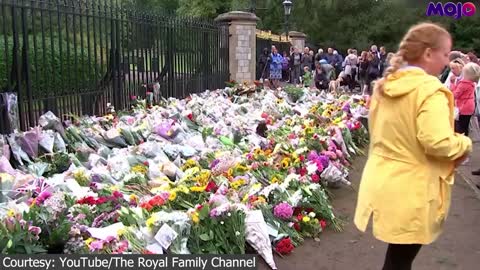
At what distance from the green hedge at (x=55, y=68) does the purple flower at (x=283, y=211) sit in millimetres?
3370

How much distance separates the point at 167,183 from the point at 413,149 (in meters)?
2.54

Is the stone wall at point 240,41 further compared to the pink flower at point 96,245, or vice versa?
the stone wall at point 240,41

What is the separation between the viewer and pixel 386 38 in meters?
35.3

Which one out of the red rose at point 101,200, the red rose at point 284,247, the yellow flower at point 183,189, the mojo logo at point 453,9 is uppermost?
the mojo logo at point 453,9

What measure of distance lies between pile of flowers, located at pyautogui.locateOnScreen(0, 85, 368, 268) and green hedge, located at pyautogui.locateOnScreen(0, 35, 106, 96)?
54 cm

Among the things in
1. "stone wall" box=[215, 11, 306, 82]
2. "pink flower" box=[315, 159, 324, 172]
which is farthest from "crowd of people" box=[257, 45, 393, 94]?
"pink flower" box=[315, 159, 324, 172]

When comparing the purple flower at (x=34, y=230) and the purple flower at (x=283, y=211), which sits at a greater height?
the purple flower at (x=34, y=230)

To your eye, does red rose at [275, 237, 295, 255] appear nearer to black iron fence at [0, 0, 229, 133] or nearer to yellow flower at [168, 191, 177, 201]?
yellow flower at [168, 191, 177, 201]

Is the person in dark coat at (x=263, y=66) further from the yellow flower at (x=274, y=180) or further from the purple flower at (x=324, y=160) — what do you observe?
the yellow flower at (x=274, y=180)

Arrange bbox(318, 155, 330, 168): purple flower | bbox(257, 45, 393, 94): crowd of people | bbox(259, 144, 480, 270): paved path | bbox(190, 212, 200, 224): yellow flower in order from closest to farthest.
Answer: bbox(190, 212, 200, 224): yellow flower → bbox(259, 144, 480, 270): paved path → bbox(318, 155, 330, 168): purple flower → bbox(257, 45, 393, 94): crowd of people

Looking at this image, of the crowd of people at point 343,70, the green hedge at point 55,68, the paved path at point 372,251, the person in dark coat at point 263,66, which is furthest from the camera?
the person in dark coat at point 263,66

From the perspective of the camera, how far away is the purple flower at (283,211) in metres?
4.43

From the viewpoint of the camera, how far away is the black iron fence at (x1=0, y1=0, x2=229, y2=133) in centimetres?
607

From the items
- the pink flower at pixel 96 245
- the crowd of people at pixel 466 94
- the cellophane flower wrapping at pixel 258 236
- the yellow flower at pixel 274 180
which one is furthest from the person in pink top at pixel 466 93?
the pink flower at pixel 96 245
